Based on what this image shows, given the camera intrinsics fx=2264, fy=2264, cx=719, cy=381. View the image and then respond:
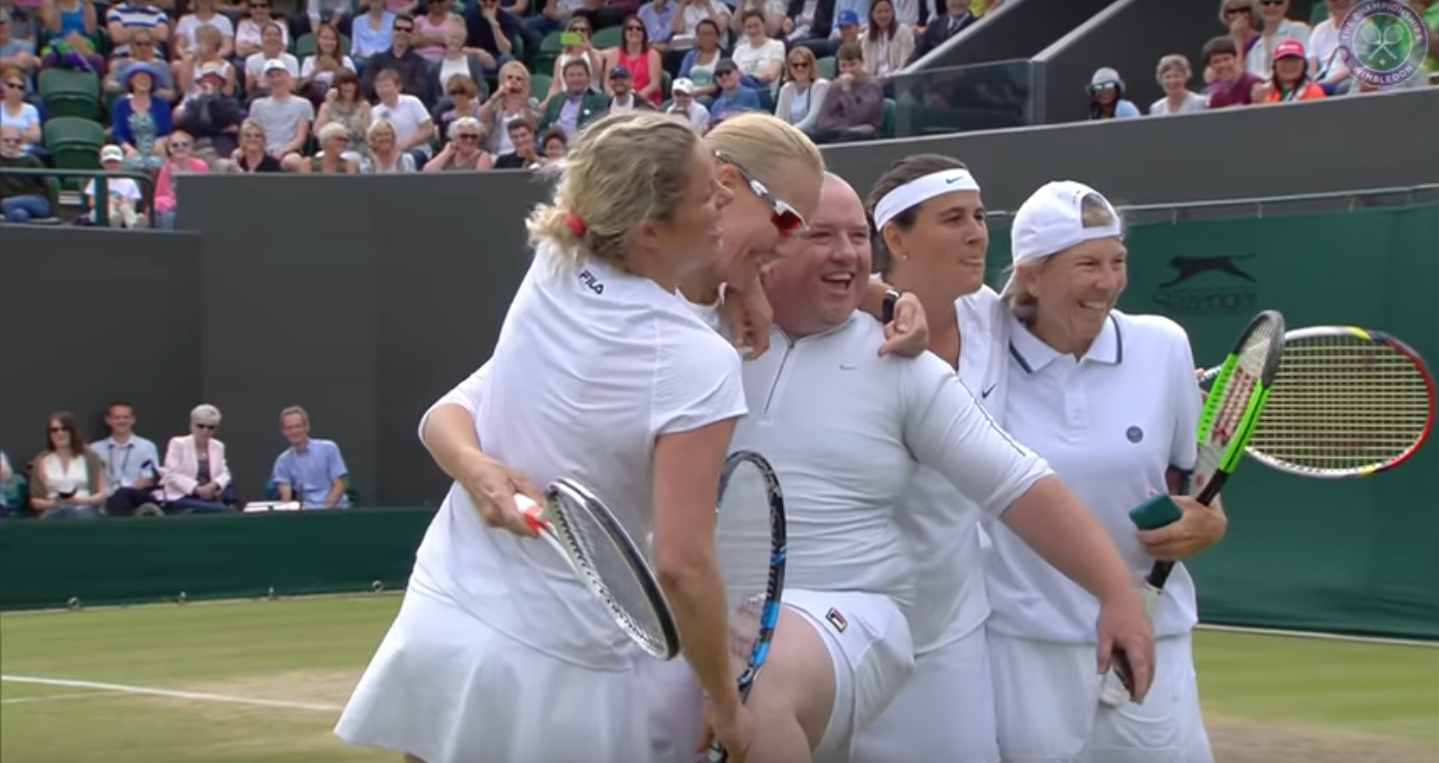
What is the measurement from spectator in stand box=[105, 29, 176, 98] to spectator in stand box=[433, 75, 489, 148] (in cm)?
264

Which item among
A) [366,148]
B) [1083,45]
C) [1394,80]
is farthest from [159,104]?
[1394,80]

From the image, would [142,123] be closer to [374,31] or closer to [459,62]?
[374,31]

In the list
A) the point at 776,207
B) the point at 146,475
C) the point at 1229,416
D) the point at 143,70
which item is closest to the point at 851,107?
the point at 146,475

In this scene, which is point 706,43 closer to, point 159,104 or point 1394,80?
point 159,104

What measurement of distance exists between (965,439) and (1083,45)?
14535 mm

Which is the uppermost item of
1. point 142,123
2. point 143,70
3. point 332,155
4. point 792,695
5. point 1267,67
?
point 143,70

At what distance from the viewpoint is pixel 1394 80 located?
13617 millimetres

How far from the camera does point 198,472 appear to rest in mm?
17719

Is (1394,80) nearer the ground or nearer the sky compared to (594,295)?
nearer the sky

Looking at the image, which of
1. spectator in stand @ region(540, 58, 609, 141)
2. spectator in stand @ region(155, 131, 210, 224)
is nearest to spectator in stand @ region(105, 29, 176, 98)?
spectator in stand @ region(155, 131, 210, 224)

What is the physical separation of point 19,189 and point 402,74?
3569 mm

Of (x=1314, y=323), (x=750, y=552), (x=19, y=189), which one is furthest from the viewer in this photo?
(x=19, y=189)

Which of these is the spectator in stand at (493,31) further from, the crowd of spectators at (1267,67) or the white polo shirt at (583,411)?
the white polo shirt at (583,411)

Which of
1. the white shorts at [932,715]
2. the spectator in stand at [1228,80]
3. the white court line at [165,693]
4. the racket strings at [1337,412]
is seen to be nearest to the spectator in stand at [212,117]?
the spectator in stand at [1228,80]
